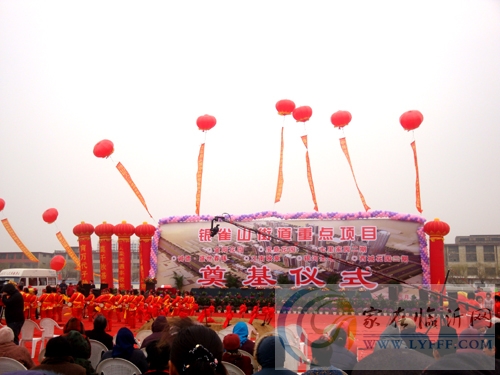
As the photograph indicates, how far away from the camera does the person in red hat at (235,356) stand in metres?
3.09

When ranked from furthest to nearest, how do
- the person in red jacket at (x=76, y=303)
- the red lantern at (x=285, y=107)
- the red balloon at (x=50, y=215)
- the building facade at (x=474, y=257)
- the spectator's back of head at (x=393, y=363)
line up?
the building facade at (x=474, y=257)
the red balloon at (x=50, y=215)
the red lantern at (x=285, y=107)
the person in red jacket at (x=76, y=303)
the spectator's back of head at (x=393, y=363)

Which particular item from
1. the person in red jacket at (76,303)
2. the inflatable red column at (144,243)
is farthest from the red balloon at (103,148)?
the person in red jacket at (76,303)

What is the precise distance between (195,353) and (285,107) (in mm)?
12633

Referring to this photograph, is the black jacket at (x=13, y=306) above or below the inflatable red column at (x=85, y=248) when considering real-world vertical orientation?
below

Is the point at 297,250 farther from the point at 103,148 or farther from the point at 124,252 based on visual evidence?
the point at 103,148

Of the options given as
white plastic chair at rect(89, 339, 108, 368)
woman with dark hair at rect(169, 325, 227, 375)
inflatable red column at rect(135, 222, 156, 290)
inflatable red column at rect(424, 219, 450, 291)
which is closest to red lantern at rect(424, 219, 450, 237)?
inflatable red column at rect(424, 219, 450, 291)

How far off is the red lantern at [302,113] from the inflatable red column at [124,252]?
6.12 meters

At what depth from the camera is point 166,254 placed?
50.9 ft

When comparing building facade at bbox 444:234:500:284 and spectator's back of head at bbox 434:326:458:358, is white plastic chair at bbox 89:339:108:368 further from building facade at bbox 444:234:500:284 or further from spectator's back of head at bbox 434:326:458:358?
building facade at bbox 444:234:500:284

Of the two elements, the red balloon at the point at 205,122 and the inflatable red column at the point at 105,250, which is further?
the inflatable red column at the point at 105,250

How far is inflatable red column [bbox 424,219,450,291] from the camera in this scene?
44.8 ft

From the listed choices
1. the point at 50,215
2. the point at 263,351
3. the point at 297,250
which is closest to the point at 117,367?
the point at 263,351

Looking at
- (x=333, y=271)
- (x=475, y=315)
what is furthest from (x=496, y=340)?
(x=333, y=271)

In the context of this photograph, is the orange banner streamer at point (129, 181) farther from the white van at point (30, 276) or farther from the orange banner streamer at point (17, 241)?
the orange banner streamer at point (17, 241)
